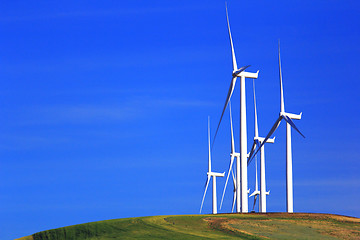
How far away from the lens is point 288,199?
131m

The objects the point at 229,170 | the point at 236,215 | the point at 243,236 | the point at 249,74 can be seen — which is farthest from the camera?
the point at 229,170

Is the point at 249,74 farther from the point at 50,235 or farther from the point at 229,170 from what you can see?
the point at 50,235

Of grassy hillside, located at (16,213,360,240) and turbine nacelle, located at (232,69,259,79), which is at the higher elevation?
turbine nacelle, located at (232,69,259,79)

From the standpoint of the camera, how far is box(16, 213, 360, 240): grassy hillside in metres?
99.5

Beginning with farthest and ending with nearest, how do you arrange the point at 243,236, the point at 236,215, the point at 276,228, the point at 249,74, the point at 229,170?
the point at 229,170, the point at 249,74, the point at 236,215, the point at 276,228, the point at 243,236

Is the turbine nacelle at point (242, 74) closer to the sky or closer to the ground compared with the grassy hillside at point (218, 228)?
closer to the sky

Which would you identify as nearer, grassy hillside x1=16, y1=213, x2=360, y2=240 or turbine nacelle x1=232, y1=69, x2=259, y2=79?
grassy hillside x1=16, y1=213, x2=360, y2=240

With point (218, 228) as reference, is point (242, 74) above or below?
above

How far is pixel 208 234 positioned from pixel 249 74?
41.2 m

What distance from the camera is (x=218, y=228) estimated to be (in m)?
104

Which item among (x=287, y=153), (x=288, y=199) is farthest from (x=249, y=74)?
(x=288, y=199)

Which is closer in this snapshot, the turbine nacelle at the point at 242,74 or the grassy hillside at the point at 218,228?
the grassy hillside at the point at 218,228

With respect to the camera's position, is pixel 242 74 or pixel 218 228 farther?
pixel 242 74

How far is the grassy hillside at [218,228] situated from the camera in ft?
327
